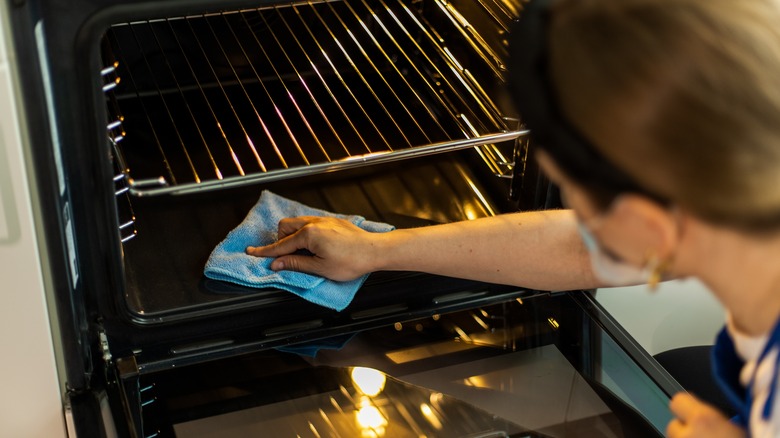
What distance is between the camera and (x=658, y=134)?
0.56 meters

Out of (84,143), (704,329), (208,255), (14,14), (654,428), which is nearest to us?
(14,14)

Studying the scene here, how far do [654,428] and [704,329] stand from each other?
1.24 ft

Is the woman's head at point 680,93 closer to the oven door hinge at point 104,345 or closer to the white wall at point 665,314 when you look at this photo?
the oven door hinge at point 104,345

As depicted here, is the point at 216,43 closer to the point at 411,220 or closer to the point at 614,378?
the point at 411,220

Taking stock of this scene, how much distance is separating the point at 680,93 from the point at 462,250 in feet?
2.26

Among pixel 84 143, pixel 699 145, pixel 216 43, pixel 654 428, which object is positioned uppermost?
pixel 216 43

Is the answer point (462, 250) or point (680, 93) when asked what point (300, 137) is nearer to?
point (462, 250)

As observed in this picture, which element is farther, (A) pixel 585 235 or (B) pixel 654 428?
(B) pixel 654 428

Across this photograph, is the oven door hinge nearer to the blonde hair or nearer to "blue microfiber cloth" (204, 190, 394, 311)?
"blue microfiber cloth" (204, 190, 394, 311)

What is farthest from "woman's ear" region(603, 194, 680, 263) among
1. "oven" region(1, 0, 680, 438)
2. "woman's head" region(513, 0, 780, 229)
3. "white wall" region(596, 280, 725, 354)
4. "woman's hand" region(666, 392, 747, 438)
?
"white wall" region(596, 280, 725, 354)

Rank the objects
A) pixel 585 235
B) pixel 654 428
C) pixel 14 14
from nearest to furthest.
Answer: pixel 585 235 < pixel 14 14 < pixel 654 428

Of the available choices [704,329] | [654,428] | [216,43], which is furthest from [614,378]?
[216,43]

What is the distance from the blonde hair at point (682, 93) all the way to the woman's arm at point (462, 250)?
65 cm

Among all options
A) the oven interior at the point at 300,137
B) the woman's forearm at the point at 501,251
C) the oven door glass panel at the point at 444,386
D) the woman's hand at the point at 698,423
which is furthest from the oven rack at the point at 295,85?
the woman's hand at the point at 698,423
